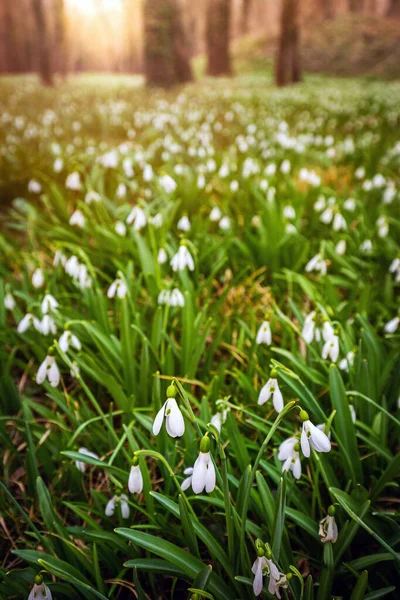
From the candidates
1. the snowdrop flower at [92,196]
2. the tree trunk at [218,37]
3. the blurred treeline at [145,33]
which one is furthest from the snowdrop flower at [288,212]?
the tree trunk at [218,37]

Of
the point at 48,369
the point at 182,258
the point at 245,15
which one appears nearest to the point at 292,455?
the point at 48,369

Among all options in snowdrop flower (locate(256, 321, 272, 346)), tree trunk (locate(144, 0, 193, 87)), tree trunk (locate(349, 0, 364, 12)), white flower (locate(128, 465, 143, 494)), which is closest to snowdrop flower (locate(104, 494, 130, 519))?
white flower (locate(128, 465, 143, 494))

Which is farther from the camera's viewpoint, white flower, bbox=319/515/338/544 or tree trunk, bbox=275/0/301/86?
tree trunk, bbox=275/0/301/86

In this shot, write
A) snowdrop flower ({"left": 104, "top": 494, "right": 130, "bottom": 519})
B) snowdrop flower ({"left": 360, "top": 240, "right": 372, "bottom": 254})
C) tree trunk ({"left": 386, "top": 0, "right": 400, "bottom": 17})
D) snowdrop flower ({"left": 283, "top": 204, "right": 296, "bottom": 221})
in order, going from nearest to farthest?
snowdrop flower ({"left": 104, "top": 494, "right": 130, "bottom": 519}) → snowdrop flower ({"left": 360, "top": 240, "right": 372, "bottom": 254}) → snowdrop flower ({"left": 283, "top": 204, "right": 296, "bottom": 221}) → tree trunk ({"left": 386, "top": 0, "right": 400, "bottom": 17})

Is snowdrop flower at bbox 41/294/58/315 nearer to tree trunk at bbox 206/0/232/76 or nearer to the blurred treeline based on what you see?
the blurred treeline

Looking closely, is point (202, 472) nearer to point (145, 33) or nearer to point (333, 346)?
point (333, 346)

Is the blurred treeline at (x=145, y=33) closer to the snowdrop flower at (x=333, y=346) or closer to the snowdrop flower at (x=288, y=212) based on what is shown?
the snowdrop flower at (x=288, y=212)
